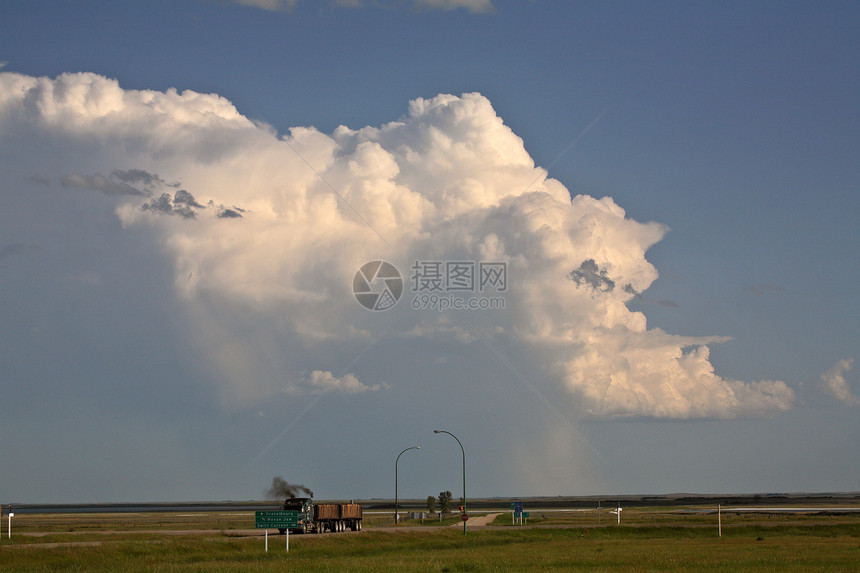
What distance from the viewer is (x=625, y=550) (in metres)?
51.8

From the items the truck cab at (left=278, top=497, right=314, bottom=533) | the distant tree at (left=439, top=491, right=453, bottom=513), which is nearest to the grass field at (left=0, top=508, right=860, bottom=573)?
the truck cab at (left=278, top=497, right=314, bottom=533)

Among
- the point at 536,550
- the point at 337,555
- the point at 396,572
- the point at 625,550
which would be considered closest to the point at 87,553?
the point at 337,555

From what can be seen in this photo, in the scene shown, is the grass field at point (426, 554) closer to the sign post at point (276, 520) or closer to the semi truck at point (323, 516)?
the sign post at point (276, 520)

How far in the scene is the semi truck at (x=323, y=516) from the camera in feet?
230

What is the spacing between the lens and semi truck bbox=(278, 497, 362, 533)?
7012 centimetres

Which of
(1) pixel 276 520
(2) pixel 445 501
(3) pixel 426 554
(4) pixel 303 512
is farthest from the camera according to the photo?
(2) pixel 445 501

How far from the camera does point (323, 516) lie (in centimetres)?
7388

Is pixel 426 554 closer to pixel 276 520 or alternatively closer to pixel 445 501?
pixel 276 520

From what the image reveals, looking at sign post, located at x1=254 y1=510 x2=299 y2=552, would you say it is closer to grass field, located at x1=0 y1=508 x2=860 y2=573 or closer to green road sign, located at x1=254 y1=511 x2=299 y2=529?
green road sign, located at x1=254 y1=511 x2=299 y2=529

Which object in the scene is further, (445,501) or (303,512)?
(445,501)

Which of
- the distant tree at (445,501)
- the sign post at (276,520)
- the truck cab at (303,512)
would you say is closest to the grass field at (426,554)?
the sign post at (276,520)

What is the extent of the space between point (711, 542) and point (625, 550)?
39.5 ft

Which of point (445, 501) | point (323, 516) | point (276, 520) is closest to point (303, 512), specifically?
point (323, 516)

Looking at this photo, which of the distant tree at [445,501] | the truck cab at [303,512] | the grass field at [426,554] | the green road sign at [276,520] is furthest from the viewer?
the distant tree at [445,501]
